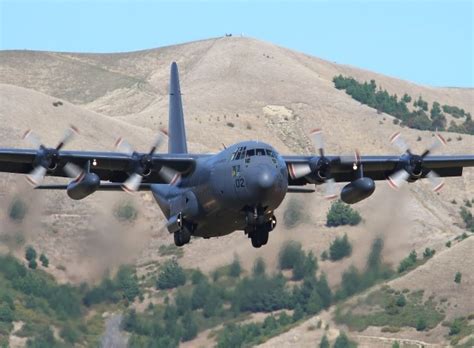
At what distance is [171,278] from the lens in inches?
2790

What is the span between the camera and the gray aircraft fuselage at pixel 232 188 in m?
45.4

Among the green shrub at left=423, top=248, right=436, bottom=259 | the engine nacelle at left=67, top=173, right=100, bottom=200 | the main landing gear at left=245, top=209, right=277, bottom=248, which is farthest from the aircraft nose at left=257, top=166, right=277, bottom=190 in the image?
the green shrub at left=423, top=248, right=436, bottom=259

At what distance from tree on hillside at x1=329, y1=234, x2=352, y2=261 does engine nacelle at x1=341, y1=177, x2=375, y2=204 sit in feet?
53.8

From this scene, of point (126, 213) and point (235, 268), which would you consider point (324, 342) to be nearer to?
point (235, 268)

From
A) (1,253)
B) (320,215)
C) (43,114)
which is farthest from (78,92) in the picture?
(1,253)

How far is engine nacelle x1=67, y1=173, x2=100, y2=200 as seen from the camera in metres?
47.6

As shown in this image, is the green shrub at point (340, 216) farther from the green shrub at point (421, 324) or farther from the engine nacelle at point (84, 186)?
the engine nacelle at point (84, 186)

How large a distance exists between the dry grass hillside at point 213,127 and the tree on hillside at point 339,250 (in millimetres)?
435

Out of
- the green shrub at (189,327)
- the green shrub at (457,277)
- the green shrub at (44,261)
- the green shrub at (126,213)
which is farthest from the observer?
the green shrub at (457,277)

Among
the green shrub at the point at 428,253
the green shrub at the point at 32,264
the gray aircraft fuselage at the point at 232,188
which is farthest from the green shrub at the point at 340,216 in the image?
the gray aircraft fuselage at the point at 232,188

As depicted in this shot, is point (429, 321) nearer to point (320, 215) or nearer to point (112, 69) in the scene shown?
point (320, 215)

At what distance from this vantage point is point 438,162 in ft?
178

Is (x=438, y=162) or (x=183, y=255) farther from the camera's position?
(x=183, y=255)

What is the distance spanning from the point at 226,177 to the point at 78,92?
131m
